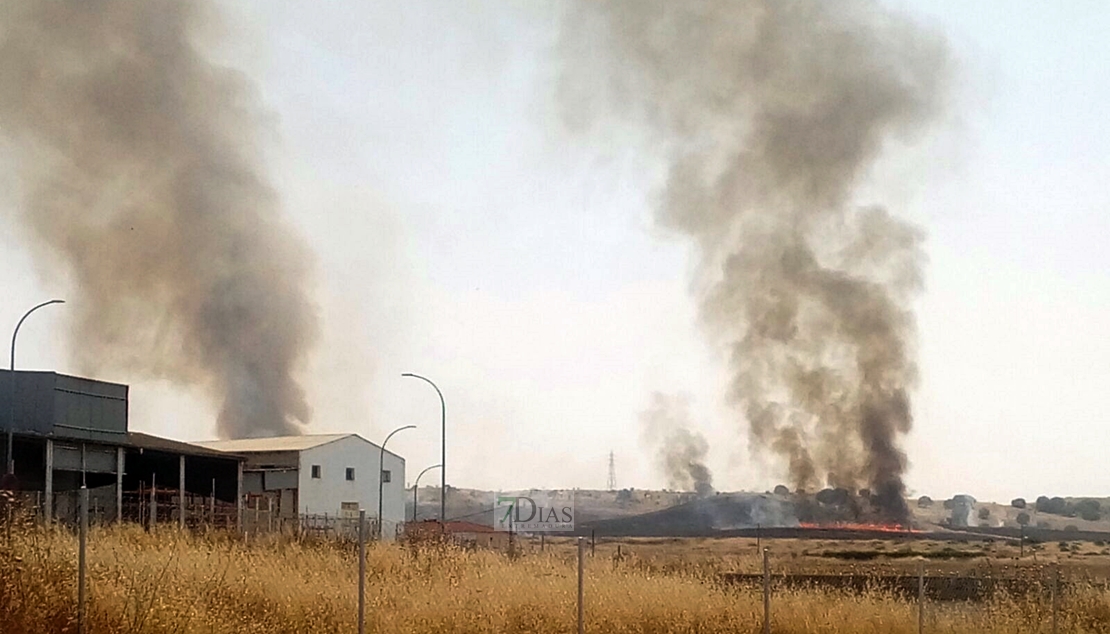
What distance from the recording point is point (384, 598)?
17.3m

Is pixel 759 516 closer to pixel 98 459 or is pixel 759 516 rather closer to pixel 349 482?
pixel 349 482

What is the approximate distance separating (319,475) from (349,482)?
2948 millimetres

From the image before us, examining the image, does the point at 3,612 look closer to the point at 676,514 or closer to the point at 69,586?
the point at 69,586

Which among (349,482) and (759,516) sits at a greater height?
(349,482)

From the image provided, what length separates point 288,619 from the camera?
15750mm

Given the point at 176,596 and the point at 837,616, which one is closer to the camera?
the point at 176,596

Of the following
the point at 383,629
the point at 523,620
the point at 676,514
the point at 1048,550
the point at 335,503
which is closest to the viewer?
the point at 383,629

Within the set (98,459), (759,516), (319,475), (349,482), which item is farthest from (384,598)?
(759,516)

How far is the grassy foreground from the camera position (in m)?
13.5

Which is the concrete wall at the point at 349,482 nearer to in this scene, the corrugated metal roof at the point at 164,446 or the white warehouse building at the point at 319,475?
the white warehouse building at the point at 319,475

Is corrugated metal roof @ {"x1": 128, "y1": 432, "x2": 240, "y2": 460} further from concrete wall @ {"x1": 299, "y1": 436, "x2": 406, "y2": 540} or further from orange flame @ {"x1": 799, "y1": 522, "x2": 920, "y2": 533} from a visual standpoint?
orange flame @ {"x1": 799, "y1": 522, "x2": 920, "y2": 533}

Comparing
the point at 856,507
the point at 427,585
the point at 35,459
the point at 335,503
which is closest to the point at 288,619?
the point at 427,585

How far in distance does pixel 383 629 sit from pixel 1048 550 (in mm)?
61908

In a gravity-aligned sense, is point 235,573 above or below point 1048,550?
above
